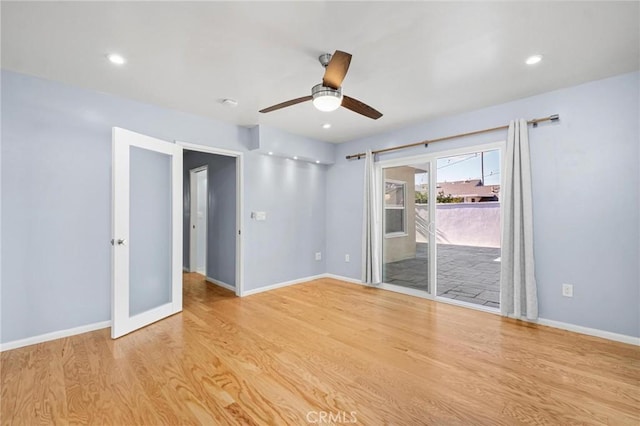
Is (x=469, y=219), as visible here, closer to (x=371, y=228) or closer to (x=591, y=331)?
(x=371, y=228)

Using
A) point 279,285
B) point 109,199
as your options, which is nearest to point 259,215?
point 279,285

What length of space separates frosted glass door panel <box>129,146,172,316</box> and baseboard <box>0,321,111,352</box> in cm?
39

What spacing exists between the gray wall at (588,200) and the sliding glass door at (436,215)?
589mm

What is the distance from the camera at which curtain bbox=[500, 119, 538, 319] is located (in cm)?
318

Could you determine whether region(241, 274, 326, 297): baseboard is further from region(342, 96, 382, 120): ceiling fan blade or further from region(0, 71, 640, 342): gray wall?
region(342, 96, 382, 120): ceiling fan blade

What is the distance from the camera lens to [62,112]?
112 inches

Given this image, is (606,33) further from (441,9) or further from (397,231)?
(397,231)

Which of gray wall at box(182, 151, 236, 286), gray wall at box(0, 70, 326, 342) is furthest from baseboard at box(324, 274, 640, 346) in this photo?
gray wall at box(0, 70, 326, 342)

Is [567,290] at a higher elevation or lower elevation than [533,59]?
lower

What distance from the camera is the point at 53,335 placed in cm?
278

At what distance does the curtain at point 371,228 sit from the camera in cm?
476

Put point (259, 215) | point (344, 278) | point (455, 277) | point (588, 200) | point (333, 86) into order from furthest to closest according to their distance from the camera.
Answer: point (344, 278) < point (455, 277) < point (259, 215) < point (588, 200) < point (333, 86)

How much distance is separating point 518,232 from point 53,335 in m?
4.99

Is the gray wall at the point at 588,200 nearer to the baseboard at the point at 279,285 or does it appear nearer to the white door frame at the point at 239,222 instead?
the baseboard at the point at 279,285
